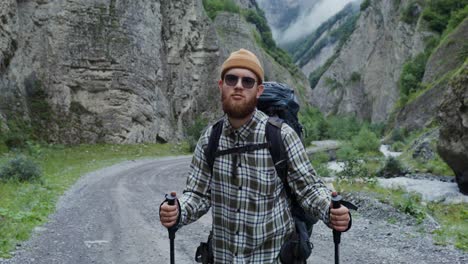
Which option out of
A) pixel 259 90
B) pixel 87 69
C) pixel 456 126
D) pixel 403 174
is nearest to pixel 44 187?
pixel 259 90

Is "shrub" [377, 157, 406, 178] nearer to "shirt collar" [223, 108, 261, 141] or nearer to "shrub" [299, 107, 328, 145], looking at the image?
"shirt collar" [223, 108, 261, 141]

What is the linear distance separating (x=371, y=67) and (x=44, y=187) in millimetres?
84179

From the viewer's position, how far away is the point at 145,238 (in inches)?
295

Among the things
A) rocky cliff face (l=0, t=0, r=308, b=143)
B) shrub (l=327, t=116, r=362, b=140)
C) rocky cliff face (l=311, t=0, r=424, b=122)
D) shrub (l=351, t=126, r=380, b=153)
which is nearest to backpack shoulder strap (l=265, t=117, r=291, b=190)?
rocky cliff face (l=0, t=0, r=308, b=143)

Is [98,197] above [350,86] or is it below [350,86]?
below

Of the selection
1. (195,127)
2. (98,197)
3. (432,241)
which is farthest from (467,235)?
(195,127)

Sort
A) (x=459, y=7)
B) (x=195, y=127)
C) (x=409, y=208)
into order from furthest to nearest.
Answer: (x=459, y=7) < (x=195, y=127) < (x=409, y=208)

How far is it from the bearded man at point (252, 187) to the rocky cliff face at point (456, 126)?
12.4 meters

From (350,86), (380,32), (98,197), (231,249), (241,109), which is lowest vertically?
(98,197)

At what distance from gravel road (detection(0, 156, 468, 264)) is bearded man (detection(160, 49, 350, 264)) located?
12.1 feet

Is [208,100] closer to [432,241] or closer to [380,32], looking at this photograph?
[432,241]

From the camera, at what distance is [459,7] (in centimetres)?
4859

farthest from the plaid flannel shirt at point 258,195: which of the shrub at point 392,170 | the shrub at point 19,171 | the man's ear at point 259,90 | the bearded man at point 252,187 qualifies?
the shrub at point 392,170

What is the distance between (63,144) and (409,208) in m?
23.5
